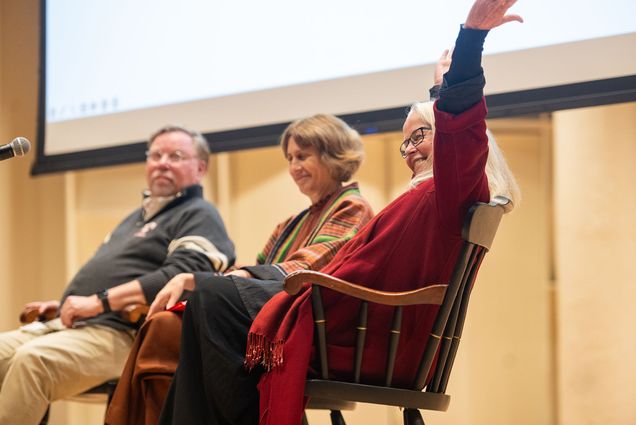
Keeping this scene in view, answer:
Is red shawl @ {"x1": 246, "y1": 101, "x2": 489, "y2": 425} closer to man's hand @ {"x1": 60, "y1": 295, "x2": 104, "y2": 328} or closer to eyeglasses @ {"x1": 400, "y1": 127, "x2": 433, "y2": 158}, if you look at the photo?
eyeglasses @ {"x1": 400, "y1": 127, "x2": 433, "y2": 158}

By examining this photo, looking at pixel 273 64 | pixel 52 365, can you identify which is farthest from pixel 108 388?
pixel 273 64

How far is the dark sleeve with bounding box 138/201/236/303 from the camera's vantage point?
2.56 meters

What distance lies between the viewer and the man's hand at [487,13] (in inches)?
62.0

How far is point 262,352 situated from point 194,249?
2.93 feet

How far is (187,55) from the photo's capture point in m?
3.44

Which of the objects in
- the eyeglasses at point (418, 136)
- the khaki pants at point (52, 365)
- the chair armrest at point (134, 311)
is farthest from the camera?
the chair armrest at point (134, 311)

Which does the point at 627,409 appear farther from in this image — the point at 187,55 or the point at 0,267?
the point at 0,267

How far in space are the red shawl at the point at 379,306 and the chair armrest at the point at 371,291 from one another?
0.08 metres

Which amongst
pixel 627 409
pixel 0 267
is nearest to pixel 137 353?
pixel 627 409

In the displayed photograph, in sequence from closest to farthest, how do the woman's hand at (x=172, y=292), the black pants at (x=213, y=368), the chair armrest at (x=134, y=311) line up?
the black pants at (x=213, y=368), the woman's hand at (x=172, y=292), the chair armrest at (x=134, y=311)

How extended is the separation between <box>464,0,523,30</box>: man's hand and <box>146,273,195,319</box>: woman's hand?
112 cm

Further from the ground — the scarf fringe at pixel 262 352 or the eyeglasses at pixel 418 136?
the eyeglasses at pixel 418 136

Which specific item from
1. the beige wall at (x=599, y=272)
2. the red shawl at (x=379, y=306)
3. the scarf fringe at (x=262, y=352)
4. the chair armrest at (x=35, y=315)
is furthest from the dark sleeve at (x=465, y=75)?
the chair armrest at (x=35, y=315)

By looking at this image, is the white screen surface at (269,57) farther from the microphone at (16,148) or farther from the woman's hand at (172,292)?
the microphone at (16,148)
